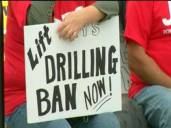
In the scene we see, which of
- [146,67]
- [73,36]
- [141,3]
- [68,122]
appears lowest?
[68,122]

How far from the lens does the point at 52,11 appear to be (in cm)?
150

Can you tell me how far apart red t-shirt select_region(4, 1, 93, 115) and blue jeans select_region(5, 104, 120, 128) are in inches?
1.3

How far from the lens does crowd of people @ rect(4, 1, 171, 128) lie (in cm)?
146

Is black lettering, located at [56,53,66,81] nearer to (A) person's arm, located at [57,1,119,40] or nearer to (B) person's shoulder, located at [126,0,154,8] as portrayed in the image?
(A) person's arm, located at [57,1,119,40]

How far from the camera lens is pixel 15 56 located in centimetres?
152

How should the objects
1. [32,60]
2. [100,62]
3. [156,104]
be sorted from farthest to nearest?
[156,104]
[100,62]
[32,60]

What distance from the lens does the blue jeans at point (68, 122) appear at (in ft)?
4.74

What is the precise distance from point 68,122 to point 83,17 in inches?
13.1

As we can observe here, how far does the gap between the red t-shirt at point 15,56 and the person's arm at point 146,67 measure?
1.20 feet

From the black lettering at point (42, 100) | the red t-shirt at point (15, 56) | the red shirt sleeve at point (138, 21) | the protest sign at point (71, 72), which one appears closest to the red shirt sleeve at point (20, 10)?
the red t-shirt at point (15, 56)

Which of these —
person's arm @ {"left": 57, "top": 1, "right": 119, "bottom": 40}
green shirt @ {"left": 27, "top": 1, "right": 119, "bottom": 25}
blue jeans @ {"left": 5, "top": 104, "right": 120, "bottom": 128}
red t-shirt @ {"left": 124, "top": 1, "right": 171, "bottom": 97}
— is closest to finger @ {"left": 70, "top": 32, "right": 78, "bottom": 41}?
person's arm @ {"left": 57, "top": 1, "right": 119, "bottom": 40}

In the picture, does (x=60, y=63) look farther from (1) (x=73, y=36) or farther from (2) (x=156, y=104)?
(2) (x=156, y=104)

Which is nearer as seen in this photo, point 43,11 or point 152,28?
point 43,11

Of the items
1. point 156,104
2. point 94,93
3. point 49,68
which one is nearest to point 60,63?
point 49,68
